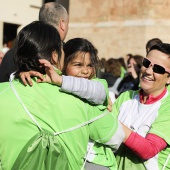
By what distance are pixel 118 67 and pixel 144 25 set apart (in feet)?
34.0

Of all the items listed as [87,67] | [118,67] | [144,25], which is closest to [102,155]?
[87,67]

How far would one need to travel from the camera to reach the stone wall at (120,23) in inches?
727

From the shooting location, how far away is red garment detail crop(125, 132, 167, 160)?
253 cm

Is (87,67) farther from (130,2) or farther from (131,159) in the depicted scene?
(130,2)

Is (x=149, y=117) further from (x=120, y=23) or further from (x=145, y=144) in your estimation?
(x=120, y=23)

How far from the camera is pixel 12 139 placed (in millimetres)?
2188

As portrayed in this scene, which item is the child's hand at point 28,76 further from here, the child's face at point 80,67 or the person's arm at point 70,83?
the child's face at point 80,67

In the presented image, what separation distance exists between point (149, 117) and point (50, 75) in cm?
88

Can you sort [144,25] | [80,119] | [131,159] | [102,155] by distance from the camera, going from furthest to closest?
1. [144,25]
2. [131,159]
3. [102,155]
4. [80,119]

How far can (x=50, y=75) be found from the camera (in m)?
2.18

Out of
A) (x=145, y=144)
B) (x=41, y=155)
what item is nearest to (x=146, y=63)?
(x=145, y=144)

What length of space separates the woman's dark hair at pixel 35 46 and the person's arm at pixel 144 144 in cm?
64

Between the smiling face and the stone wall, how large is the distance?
1558 centimetres

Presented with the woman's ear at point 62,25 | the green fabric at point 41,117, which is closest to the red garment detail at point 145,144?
the green fabric at point 41,117
